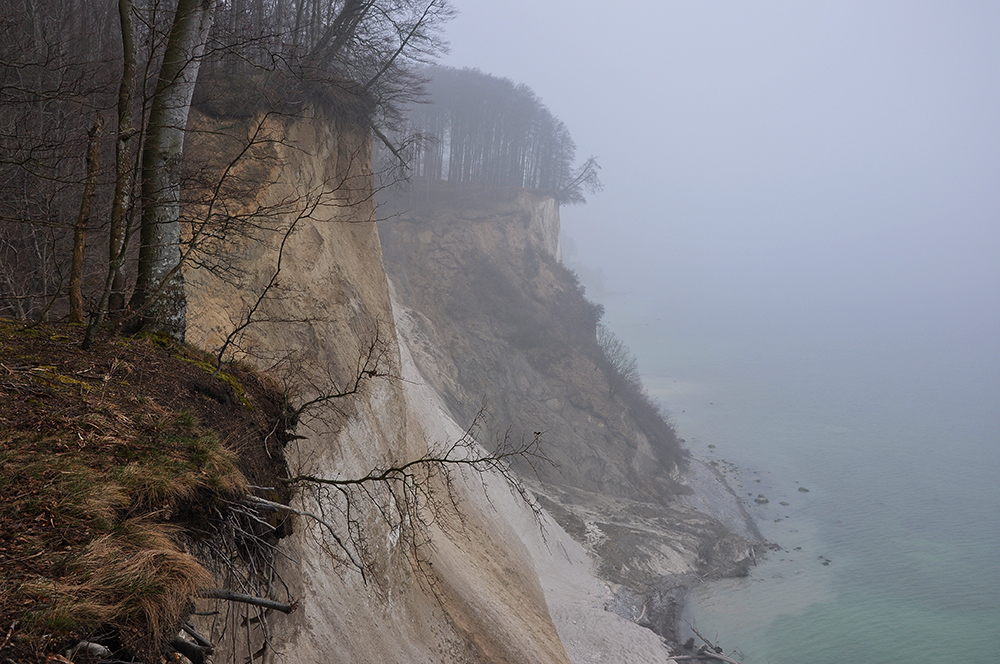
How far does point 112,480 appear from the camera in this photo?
3.62 m

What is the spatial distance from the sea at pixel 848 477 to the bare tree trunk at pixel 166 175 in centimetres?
2234

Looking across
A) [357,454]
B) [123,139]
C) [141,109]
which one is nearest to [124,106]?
[123,139]

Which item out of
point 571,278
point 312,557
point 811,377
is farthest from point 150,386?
point 811,377

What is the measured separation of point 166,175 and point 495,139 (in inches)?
2090

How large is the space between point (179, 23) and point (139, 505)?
196 inches

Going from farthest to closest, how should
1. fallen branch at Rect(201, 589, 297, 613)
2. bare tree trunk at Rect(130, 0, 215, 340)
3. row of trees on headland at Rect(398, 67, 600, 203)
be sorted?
row of trees on headland at Rect(398, 67, 600, 203), bare tree trunk at Rect(130, 0, 215, 340), fallen branch at Rect(201, 589, 297, 613)

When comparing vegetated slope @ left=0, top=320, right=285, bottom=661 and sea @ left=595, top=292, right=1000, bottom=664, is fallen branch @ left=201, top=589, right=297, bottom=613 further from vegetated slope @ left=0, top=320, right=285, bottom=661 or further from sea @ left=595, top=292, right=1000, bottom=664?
sea @ left=595, top=292, right=1000, bottom=664

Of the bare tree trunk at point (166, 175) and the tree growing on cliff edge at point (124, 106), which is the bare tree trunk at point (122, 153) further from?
the bare tree trunk at point (166, 175)

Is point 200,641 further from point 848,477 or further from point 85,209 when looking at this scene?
point 848,477

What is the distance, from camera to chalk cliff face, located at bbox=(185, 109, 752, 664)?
29.7ft

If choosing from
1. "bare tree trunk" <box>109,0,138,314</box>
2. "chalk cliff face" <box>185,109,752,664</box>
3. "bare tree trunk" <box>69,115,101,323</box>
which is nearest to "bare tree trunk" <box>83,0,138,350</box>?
"bare tree trunk" <box>109,0,138,314</box>

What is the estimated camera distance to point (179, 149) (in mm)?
6297

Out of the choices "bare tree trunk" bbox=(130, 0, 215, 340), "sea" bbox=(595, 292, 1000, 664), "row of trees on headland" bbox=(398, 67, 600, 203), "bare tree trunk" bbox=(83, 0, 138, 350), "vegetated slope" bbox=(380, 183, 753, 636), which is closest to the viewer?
"bare tree trunk" bbox=(83, 0, 138, 350)

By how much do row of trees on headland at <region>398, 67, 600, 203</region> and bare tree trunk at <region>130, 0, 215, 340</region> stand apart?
152ft
